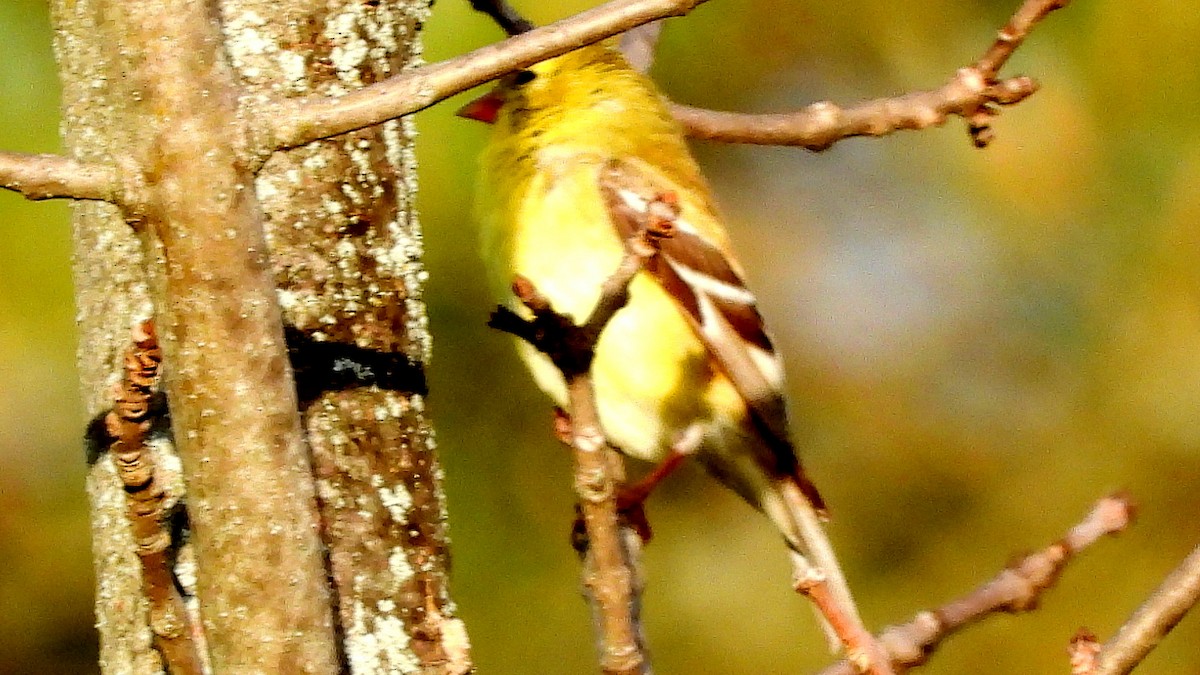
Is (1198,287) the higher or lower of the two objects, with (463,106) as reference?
Answer: lower

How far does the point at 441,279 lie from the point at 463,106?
0.31 meters

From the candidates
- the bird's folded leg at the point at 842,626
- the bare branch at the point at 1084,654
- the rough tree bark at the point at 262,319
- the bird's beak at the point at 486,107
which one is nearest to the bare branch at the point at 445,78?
the rough tree bark at the point at 262,319

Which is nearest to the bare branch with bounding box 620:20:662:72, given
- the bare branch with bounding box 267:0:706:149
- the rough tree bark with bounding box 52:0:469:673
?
the rough tree bark with bounding box 52:0:469:673

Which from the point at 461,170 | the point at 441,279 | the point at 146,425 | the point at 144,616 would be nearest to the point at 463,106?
the point at 461,170

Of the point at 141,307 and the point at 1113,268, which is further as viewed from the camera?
the point at 1113,268

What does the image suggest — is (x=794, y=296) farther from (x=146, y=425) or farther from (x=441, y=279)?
(x=146, y=425)

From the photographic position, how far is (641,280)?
1740 mm

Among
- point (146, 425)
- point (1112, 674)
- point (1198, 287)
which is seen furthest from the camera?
point (1198, 287)

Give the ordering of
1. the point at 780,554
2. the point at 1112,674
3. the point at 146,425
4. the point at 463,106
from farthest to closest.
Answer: the point at 780,554 < the point at 463,106 < the point at 1112,674 < the point at 146,425

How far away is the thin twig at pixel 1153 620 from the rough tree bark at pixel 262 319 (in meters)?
0.46

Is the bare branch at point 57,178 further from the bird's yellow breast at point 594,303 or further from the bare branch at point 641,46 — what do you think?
the bare branch at point 641,46

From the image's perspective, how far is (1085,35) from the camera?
9.32 ft

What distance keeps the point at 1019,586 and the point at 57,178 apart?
0.82 m

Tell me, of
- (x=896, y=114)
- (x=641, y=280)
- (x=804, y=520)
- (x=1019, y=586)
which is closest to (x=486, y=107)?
(x=641, y=280)
